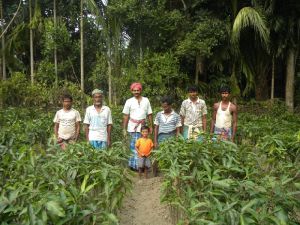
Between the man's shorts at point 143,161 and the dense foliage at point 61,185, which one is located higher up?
the dense foliage at point 61,185

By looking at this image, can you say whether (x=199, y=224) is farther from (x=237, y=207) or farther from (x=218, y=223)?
(x=237, y=207)

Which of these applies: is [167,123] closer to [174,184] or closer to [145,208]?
[145,208]

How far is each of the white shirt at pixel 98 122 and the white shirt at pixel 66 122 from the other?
0.66 ft

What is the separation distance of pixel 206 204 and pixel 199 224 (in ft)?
0.66

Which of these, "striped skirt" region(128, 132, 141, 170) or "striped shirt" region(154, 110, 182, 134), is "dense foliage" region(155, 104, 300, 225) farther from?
"striped skirt" region(128, 132, 141, 170)

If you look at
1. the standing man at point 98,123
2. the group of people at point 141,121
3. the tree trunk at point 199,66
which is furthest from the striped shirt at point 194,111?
the tree trunk at point 199,66

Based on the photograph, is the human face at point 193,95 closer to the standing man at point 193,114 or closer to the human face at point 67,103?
the standing man at point 193,114

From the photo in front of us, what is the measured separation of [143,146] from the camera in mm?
5695

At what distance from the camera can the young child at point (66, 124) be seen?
535 centimetres

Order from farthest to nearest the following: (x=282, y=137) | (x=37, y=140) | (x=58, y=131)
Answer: (x=37, y=140)
(x=58, y=131)
(x=282, y=137)

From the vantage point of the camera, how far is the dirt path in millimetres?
4102

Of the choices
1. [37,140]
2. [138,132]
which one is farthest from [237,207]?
[37,140]

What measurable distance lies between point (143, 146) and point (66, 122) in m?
1.17

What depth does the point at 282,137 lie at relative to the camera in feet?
15.1
